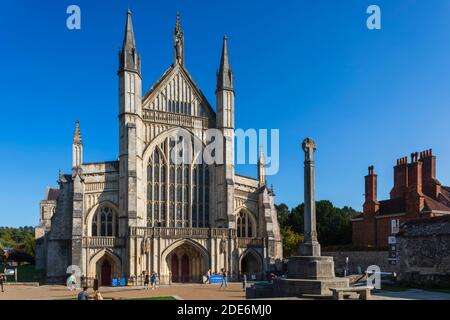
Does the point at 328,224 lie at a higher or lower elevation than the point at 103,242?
lower

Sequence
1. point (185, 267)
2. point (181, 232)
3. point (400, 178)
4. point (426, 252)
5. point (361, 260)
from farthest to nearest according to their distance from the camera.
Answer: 1. point (400, 178)
2. point (361, 260)
3. point (185, 267)
4. point (181, 232)
5. point (426, 252)

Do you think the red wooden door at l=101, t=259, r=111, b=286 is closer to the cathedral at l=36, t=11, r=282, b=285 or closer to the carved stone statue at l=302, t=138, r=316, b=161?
the cathedral at l=36, t=11, r=282, b=285

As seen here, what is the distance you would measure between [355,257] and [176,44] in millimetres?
28317

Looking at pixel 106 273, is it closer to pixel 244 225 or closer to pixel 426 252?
pixel 244 225

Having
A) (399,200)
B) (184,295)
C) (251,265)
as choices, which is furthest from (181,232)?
(399,200)

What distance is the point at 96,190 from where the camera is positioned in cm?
3888

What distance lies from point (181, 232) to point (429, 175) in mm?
27502

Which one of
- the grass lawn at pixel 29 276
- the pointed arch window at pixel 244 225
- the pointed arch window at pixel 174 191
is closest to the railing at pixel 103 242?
the pointed arch window at pixel 174 191

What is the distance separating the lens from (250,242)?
139 feet

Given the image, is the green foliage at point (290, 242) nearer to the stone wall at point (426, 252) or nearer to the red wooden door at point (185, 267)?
the red wooden door at point (185, 267)

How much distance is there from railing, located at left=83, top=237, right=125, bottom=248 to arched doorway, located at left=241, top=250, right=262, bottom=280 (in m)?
12.0

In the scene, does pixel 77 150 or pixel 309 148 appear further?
pixel 77 150
